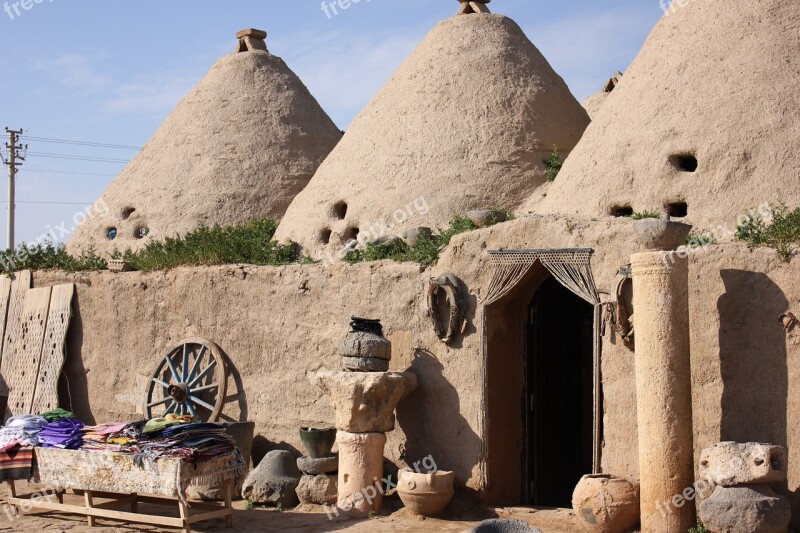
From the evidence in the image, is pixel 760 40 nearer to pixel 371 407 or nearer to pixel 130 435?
pixel 371 407

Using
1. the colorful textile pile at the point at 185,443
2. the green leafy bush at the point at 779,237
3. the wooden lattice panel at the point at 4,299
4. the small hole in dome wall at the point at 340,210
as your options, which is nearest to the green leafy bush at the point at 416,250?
the small hole in dome wall at the point at 340,210

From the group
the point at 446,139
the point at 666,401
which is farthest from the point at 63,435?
the point at 446,139

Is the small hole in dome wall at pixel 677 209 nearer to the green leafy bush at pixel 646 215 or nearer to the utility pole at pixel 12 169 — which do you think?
the green leafy bush at pixel 646 215

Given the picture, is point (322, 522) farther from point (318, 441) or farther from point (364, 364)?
point (364, 364)

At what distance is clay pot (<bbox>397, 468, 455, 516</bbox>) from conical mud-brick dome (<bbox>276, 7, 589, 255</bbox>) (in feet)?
14.5

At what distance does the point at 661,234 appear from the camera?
26.5 ft

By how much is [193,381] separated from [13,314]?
3447 mm

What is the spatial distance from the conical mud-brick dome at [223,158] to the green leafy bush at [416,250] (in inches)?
200

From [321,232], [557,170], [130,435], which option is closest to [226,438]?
[130,435]

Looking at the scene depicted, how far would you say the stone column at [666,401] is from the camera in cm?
765

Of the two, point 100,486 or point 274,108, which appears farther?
point 274,108

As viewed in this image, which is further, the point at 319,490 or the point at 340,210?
the point at 340,210

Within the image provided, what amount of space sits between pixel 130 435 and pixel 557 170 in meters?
6.78

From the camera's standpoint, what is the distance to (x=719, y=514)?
720cm
